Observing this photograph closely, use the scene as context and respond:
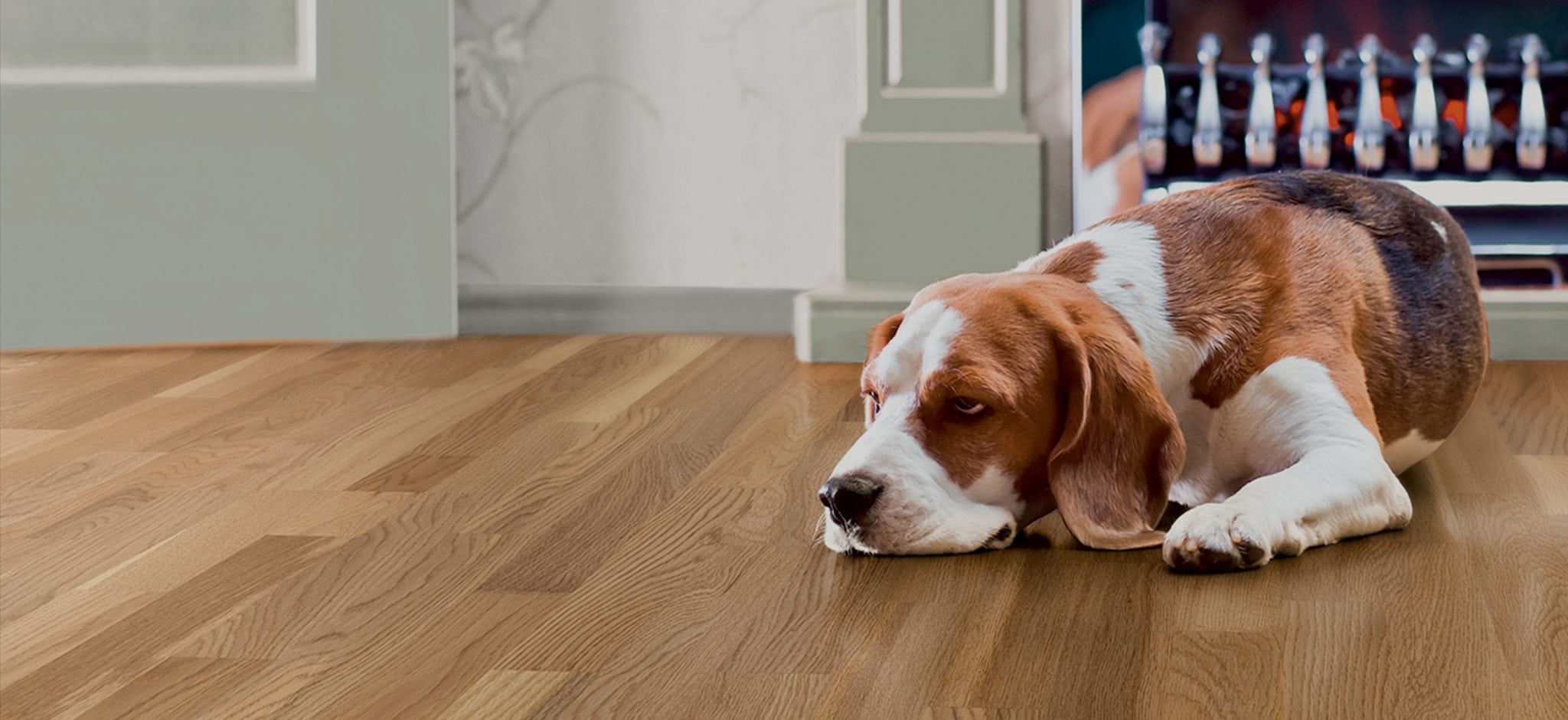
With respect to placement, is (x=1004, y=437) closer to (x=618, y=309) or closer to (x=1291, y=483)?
(x=1291, y=483)

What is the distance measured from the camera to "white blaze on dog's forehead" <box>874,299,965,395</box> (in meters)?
1.28

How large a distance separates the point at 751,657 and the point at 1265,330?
54 centimetres

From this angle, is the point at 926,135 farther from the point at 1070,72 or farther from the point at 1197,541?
the point at 1197,541

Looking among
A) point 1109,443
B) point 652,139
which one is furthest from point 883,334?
point 652,139

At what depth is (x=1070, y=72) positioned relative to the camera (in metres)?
2.57

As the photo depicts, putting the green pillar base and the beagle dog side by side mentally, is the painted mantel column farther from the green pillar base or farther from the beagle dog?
the beagle dog

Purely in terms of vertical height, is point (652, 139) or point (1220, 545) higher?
point (652, 139)

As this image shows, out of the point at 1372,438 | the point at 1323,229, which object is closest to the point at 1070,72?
the point at 1323,229

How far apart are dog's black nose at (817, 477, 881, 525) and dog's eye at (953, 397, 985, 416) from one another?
88mm

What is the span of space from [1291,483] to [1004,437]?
22 centimetres

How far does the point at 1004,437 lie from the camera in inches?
49.9

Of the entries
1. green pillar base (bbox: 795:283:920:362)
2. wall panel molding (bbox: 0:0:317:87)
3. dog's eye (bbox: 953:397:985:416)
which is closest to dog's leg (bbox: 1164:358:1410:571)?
dog's eye (bbox: 953:397:985:416)

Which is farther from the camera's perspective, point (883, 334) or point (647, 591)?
point (883, 334)

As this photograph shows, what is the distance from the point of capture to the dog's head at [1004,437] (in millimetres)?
1254
